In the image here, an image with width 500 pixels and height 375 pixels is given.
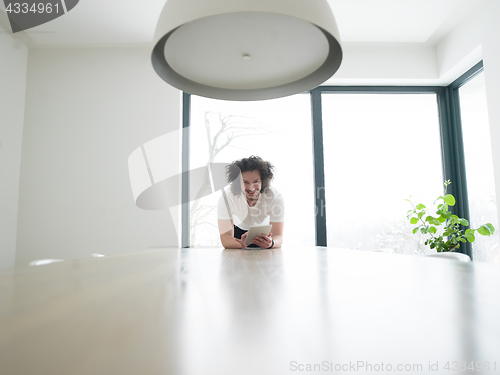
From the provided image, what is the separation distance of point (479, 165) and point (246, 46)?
3.07 metres

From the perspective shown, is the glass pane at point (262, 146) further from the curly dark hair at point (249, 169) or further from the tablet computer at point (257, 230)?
the tablet computer at point (257, 230)

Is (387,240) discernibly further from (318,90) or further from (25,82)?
(25,82)

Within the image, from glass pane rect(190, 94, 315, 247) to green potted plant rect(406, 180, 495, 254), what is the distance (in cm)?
106

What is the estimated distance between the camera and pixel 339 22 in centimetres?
306

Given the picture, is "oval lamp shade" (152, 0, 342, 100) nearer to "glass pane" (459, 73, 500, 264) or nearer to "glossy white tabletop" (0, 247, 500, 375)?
"glossy white tabletop" (0, 247, 500, 375)

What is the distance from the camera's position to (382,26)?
10.3ft

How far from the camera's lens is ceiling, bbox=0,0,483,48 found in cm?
283

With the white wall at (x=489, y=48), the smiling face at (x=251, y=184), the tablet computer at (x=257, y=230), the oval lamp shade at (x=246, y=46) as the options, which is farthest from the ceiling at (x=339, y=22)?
the tablet computer at (x=257, y=230)

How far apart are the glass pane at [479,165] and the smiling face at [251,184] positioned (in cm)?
212

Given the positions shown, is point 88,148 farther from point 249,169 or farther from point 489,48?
point 489,48

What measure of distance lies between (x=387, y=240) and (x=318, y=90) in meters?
1.77

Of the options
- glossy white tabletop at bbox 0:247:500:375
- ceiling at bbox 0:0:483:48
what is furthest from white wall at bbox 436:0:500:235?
glossy white tabletop at bbox 0:247:500:375

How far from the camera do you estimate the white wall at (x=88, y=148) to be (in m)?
3.19

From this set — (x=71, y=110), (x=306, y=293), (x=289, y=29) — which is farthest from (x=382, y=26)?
(x=306, y=293)
